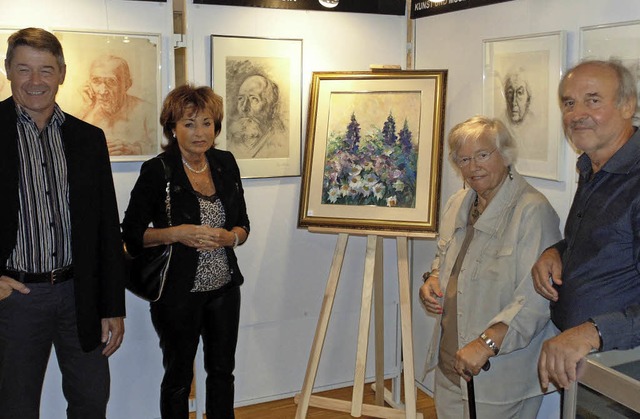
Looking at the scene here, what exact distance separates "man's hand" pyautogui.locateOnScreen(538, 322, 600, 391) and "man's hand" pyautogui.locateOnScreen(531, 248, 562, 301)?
41 centimetres

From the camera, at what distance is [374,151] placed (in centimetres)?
341

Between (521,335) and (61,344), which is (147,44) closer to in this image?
(61,344)

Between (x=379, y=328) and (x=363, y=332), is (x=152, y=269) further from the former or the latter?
(x=379, y=328)

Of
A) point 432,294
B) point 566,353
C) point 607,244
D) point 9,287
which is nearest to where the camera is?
point 566,353

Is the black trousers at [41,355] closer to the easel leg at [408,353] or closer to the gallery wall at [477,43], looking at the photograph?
the easel leg at [408,353]

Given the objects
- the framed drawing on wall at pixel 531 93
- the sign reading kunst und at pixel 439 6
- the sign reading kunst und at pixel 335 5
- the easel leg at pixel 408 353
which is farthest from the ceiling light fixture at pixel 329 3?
the easel leg at pixel 408 353

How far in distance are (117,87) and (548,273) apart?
220 cm

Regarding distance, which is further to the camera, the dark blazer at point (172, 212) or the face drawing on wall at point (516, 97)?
the face drawing on wall at point (516, 97)

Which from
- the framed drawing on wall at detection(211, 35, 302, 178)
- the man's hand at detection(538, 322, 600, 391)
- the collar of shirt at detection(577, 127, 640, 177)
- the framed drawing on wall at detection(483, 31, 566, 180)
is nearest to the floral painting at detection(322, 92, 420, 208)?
the framed drawing on wall at detection(211, 35, 302, 178)

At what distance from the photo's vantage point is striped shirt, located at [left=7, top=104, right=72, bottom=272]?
2314 mm

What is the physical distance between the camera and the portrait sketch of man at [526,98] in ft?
9.55

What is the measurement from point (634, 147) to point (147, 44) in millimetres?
2323

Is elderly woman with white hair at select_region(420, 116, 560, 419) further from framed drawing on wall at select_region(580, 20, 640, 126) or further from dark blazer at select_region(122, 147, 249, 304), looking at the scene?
dark blazer at select_region(122, 147, 249, 304)

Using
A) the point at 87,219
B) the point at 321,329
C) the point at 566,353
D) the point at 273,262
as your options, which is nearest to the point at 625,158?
the point at 566,353
